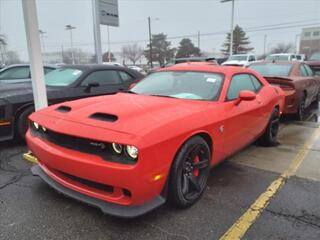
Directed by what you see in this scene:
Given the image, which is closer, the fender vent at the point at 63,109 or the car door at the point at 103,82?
the fender vent at the point at 63,109

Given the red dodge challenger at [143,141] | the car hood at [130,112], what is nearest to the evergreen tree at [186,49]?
the red dodge challenger at [143,141]

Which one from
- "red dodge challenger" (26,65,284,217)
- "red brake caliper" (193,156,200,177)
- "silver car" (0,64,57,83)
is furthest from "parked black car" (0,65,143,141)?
"silver car" (0,64,57,83)

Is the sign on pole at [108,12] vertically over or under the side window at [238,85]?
over

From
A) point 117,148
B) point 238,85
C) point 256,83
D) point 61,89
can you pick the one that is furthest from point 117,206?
point 61,89

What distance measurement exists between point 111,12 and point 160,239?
8224 mm

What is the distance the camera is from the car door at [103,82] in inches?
224

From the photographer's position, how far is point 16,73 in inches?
360

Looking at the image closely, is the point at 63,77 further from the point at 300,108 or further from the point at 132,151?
the point at 300,108

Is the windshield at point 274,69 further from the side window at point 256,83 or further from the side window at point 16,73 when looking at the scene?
the side window at point 16,73

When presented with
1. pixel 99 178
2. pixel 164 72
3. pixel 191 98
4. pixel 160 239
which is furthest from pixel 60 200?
pixel 164 72

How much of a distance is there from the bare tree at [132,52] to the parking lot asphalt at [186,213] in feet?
248

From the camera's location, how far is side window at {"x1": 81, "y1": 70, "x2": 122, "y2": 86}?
19.2ft

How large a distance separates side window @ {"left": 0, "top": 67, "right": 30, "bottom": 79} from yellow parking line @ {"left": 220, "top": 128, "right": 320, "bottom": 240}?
8055mm

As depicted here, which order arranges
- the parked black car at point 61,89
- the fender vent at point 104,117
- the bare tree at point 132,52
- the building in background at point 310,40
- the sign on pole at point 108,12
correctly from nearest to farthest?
the fender vent at point 104,117 → the parked black car at point 61,89 → the sign on pole at point 108,12 → the bare tree at point 132,52 → the building in background at point 310,40
